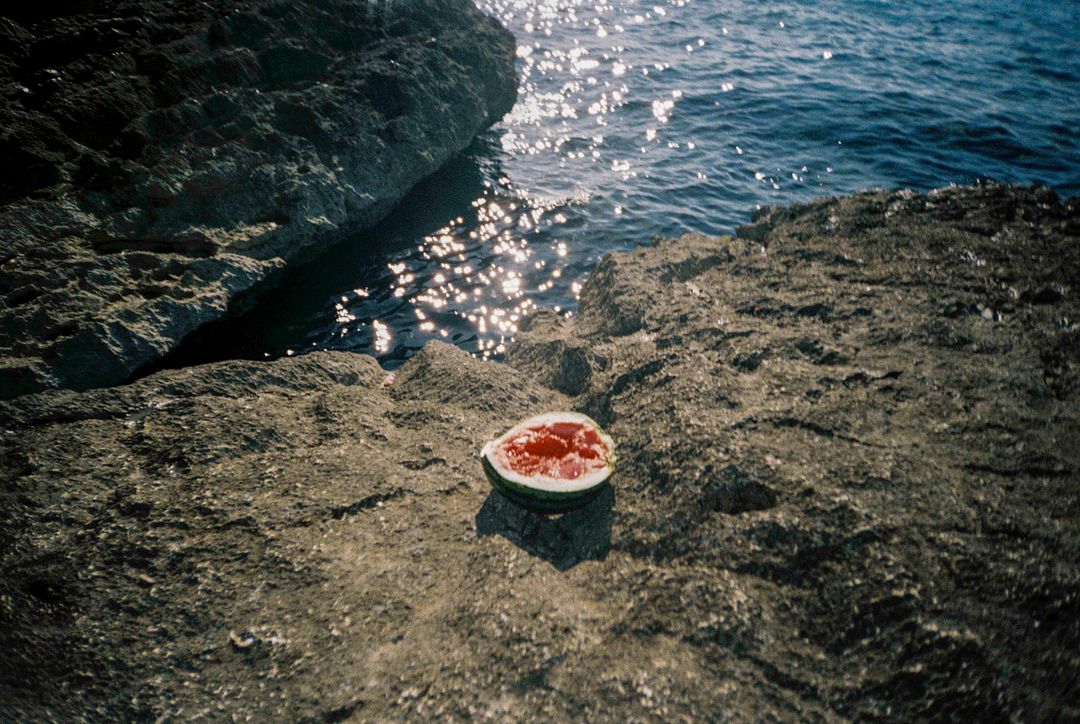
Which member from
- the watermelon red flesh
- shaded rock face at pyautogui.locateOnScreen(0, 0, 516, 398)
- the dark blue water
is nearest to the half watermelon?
the watermelon red flesh

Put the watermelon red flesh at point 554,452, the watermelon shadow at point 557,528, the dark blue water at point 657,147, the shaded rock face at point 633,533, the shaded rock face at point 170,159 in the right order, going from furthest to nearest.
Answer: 1. the dark blue water at point 657,147
2. the shaded rock face at point 170,159
3. the watermelon red flesh at point 554,452
4. the watermelon shadow at point 557,528
5. the shaded rock face at point 633,533

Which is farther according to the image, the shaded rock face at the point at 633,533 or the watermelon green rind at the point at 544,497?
the watermelon green rind at the point at 544,497

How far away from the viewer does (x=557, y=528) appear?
11.3 feet

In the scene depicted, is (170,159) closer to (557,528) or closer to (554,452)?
(554,452)

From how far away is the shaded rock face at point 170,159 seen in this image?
4965mm

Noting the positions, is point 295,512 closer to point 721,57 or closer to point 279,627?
point 279,627

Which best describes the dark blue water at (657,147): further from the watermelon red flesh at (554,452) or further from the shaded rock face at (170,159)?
the watermelon red flesh at (554,452)

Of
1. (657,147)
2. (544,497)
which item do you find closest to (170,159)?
(544,497)

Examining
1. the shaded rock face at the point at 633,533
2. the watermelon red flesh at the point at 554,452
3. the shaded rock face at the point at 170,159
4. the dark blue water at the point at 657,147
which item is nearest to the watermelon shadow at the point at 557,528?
the shaded rock face at the point at 633,533

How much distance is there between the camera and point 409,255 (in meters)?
7.84

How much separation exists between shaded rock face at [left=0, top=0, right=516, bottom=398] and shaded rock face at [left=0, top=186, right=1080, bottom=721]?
4.40 feet

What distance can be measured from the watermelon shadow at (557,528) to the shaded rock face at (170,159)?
3879 mm

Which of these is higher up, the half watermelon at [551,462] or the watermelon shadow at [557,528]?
the half watermelon at [551,462]

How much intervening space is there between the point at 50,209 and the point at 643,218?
756cm
